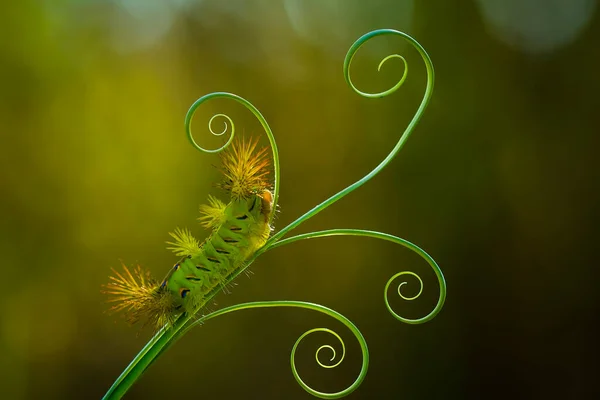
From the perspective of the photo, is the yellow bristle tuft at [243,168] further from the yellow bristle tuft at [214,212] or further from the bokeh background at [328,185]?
the bokeh background at [328,185]

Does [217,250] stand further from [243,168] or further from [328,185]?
[328,185]

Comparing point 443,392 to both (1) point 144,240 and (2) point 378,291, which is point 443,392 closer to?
(2) point 378,291

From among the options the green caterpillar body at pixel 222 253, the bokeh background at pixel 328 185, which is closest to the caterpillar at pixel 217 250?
the green caterpillar body at pixel 222 253

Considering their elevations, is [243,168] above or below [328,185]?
below

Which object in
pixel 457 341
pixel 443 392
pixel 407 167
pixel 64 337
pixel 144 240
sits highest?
pixel 407 167

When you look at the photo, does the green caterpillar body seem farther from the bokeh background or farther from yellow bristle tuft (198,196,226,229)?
the bokeh background

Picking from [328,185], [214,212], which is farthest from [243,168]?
[328,185]

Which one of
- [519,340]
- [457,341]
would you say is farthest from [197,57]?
[519,340]

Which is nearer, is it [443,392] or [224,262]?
[224,262]
